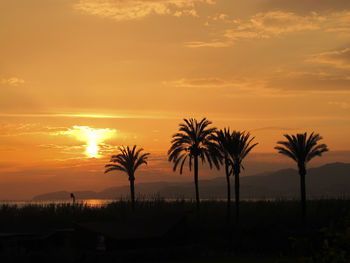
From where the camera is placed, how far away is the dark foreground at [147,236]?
5347cm

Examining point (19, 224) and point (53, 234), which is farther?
point (19, 224)

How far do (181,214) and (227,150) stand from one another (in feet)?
41.5

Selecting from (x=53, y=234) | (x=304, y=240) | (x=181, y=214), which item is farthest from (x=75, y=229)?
(x=304, y=240)

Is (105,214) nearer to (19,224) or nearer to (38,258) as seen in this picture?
(19,224)

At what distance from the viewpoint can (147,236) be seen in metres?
57.0

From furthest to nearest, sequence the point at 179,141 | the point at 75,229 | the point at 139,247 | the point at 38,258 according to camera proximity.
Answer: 1. the point at 179,141
2. the point at 75,229
3. the point at 139,247
4. the point at 38,258

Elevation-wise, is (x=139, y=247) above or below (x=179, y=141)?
below

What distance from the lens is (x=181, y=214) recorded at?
199 feet

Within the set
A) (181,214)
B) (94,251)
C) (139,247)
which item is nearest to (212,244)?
(181,214)

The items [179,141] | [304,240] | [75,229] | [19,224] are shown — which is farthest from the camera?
[179,141]

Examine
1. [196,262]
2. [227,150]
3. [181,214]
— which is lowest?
[196,262]

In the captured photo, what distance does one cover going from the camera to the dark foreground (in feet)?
175

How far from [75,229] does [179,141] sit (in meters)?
21.0

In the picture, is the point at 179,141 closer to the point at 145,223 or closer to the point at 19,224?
the point at 145,223
